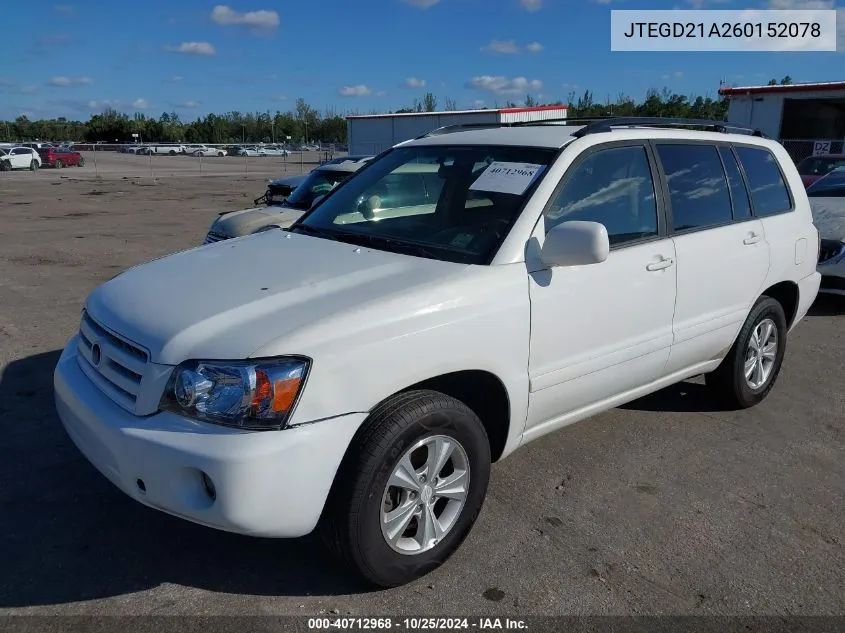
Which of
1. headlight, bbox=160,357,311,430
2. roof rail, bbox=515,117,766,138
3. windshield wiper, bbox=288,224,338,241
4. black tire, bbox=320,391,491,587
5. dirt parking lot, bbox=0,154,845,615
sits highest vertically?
roof rail, bbox=515,117,766,138

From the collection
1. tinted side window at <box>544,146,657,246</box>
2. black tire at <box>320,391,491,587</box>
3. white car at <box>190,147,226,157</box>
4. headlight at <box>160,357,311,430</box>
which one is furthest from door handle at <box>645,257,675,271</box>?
white car at <box>190,147,226,157</box>

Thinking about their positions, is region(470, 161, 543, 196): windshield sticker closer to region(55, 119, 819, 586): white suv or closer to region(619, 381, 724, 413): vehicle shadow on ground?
region(55, 119, 819, 586): white suv

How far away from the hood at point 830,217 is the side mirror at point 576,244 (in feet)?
19.2

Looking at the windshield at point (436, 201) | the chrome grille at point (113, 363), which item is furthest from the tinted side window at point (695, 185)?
the chrome grille at point (113, 363)

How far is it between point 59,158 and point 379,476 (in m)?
48.8

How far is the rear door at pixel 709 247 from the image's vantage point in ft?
13.0

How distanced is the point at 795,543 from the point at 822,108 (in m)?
35.9

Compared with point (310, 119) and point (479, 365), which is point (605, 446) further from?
point (310, 119)

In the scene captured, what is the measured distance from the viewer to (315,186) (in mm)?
9508

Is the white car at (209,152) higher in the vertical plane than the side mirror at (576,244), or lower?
higher

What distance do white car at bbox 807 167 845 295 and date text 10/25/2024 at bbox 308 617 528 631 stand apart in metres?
6.37

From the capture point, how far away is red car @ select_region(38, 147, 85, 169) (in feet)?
143

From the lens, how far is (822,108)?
108 ft

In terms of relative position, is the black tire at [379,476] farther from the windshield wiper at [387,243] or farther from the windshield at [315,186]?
the windshield at [315,186]
